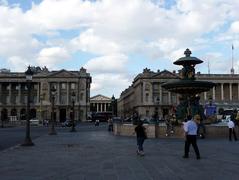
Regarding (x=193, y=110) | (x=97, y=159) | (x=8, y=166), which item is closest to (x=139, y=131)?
(x=97, y=159)

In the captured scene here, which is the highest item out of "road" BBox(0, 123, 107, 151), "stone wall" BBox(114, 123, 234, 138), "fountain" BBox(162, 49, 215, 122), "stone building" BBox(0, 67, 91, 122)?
"stone building" BBox(0, 67, 91, 122)

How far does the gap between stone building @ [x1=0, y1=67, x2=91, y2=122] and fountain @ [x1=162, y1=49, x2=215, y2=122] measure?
131 metres

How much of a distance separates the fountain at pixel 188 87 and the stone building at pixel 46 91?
131 m

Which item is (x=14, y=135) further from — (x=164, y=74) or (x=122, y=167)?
(x=164, y=74)

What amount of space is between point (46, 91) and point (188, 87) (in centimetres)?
13820

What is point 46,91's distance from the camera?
17200cm

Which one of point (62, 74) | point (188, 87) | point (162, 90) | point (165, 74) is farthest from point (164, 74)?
point (188, 87)

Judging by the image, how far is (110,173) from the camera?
14.4 m

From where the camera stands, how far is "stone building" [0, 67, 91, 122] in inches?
→ 6698

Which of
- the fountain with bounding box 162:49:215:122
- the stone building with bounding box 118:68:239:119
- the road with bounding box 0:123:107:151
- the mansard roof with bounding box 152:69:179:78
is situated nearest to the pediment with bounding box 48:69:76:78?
the stone building with bounding box 118:68:239:119

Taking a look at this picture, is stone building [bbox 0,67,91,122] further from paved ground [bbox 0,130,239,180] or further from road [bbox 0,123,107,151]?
paved ground [bbox 0,130,239,180]

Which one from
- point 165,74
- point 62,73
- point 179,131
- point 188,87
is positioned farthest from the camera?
point 62,73

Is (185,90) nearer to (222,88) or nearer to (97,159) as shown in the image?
(97,159)

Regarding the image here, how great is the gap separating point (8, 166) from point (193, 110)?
22823 mm
